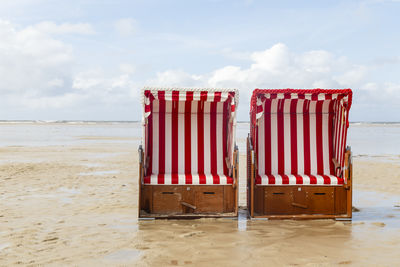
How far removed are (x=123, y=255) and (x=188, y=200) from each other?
70.9 inches

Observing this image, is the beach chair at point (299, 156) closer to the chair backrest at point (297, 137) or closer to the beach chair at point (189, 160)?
the chair backrest at point (297, 137)

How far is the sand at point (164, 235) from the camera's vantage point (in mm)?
4336

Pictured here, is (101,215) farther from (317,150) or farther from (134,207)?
(317,150)

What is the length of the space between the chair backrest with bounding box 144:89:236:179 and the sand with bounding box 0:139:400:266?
966 millimetres

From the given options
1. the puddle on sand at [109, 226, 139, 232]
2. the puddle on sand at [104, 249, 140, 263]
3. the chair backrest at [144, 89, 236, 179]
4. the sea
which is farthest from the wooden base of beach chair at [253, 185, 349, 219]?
the sea

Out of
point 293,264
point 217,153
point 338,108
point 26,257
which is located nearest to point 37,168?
point 217,153

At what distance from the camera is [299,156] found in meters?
6.81

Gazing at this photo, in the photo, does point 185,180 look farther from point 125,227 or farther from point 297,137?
point 297,137

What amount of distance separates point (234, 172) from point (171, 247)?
5.55 ft

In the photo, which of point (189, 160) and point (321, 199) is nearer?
point (321, 199)

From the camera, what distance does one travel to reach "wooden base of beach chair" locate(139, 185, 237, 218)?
6.07m

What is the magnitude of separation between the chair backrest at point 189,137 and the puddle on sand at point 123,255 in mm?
2159

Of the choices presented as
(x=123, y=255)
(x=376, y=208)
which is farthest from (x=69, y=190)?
(x=376, y=208)

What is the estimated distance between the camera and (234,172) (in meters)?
5.99
